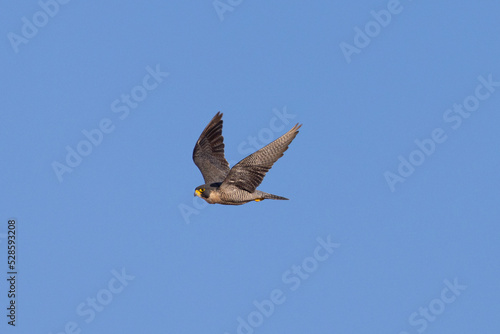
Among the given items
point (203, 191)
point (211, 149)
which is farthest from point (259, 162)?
point (211, 149)

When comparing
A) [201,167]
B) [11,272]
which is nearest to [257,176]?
[201,167]

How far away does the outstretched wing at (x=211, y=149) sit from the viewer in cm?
2372

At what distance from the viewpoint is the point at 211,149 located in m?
24.2

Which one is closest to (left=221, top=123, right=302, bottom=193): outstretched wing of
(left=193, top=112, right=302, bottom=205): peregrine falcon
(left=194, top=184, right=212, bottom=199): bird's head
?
(left=193, top=112, right=302, bottom=205): peregrine falcon

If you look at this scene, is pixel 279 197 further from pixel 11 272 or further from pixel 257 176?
pixel 11 272

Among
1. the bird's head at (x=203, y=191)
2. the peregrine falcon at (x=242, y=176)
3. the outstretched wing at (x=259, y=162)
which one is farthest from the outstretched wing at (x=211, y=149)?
the outstretched wing at (x=259, y=162)

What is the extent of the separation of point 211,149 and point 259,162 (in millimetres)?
5046

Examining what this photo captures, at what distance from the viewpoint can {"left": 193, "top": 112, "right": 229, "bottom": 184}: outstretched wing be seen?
2372 centimetres

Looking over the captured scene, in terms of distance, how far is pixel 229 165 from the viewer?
78.6 ft

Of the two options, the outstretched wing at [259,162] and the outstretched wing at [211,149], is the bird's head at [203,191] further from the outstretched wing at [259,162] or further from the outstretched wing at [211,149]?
the outstretched wing at [211,149]

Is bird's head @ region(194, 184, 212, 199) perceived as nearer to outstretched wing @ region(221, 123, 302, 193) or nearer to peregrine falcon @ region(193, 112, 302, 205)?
peregrine falcon @ region(193, 112, 302, 205)

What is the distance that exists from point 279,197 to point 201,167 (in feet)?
12.4

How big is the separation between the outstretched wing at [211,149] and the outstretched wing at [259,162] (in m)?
3.80

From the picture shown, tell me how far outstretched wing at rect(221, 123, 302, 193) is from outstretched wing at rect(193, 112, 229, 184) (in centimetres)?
380
